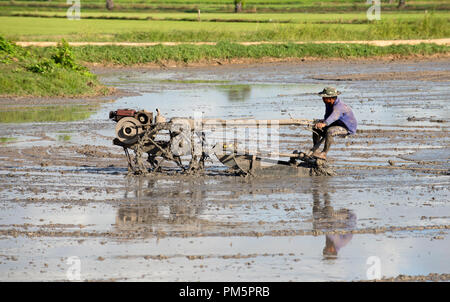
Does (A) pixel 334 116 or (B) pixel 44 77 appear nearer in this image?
(A) pixel 334 116

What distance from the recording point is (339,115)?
14297 mm

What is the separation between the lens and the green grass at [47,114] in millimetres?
22797

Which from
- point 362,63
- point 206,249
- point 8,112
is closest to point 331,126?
point 206,249

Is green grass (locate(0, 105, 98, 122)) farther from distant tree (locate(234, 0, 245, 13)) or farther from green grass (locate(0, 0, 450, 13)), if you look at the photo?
green grass (locate(0, 0, 450, 13))

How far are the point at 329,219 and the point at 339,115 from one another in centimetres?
293

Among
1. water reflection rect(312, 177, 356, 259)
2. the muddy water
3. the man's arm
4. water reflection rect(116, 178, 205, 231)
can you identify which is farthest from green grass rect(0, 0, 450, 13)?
water reflection rect(312, 177, 356, 259)

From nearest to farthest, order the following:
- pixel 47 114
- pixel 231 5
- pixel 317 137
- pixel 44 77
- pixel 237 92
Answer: pixel 317 137, pixel 47 114, pixel 44 77, pixel 237 92, pixel 231 5

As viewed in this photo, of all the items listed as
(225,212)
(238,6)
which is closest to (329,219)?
(225,212)

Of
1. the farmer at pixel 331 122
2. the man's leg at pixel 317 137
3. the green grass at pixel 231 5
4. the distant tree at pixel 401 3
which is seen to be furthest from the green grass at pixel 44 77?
the distant tree at pixel 401 3

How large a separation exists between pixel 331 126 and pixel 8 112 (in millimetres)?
12312

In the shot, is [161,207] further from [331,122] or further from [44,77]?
[44,77]

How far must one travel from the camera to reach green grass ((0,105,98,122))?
898 inches

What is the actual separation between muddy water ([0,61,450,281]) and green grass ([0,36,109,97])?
20.6 ft

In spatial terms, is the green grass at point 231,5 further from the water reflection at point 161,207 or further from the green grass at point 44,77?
the water reflection at point 161,207
